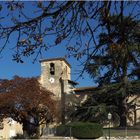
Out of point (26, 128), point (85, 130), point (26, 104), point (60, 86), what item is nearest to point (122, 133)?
point (85, 130)

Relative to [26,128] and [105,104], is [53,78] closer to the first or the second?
[105,104]

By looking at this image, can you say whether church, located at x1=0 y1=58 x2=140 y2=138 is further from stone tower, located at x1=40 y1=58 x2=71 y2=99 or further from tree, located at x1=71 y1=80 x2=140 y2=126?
tree, located at x1=71 y1=80 x2=140 y2=126

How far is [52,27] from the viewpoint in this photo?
25.6 feet

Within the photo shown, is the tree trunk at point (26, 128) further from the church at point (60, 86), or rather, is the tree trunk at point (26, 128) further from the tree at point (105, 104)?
the church at point (60, 86)

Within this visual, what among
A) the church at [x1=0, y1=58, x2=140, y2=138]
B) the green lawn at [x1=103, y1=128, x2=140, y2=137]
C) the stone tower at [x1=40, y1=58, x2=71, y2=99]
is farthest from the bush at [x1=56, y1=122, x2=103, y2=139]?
the stone tower at [x1=40, y1=58, x2=71, y2=99]

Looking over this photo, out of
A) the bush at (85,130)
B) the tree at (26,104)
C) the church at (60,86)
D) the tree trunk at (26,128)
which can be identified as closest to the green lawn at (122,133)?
the bush at (85,130)

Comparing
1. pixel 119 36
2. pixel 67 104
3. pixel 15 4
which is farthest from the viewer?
pixel 67 104

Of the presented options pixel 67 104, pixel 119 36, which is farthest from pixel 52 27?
pixel 67 104

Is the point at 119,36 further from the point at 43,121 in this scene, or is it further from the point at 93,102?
the point at 93,102

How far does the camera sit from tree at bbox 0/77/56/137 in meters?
54.0

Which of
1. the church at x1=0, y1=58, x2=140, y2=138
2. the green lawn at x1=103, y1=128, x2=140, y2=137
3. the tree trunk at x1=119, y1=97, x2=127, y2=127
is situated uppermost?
the church at x1=0, y1=58, x2=140, y2=138

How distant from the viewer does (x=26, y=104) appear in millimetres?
55156

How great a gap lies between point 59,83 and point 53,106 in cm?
1661

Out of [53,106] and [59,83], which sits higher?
[59,83]
